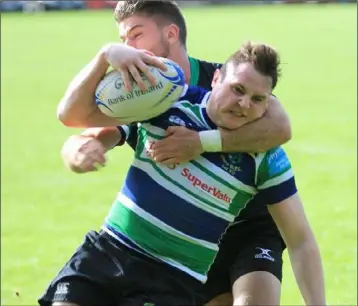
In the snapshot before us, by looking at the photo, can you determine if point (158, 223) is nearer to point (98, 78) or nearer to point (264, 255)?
point (98, 78)

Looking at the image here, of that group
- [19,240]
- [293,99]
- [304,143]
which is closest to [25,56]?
[293,99]

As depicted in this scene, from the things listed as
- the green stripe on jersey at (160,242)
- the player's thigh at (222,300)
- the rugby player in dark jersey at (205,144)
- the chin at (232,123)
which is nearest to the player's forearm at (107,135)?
the rugby player in dark jersey at (205,144)

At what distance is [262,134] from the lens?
4484 mm

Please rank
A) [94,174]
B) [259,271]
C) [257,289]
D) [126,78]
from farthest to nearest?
[94,174]
[259,271]
[257,289]
[126,78]

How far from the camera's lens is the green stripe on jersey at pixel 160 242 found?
424 centimetres

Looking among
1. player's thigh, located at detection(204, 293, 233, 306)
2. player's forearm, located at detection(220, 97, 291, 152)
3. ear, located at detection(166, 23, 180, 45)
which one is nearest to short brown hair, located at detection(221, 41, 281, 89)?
player's forearm, located at detection(220, 97, 291, 152)

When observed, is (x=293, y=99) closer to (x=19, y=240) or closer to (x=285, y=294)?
(x=19, y=240)

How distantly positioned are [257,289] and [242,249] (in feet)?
1.16

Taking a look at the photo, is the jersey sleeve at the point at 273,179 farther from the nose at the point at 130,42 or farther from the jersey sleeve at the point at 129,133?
the nose at the point at 130,42

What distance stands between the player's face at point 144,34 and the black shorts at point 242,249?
1.08 m

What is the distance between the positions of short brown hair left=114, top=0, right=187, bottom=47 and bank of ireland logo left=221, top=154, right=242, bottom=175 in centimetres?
93

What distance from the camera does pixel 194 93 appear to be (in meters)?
4.48

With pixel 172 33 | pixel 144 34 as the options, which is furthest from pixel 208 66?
pixel 144 34

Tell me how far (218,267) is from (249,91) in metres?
1.55
